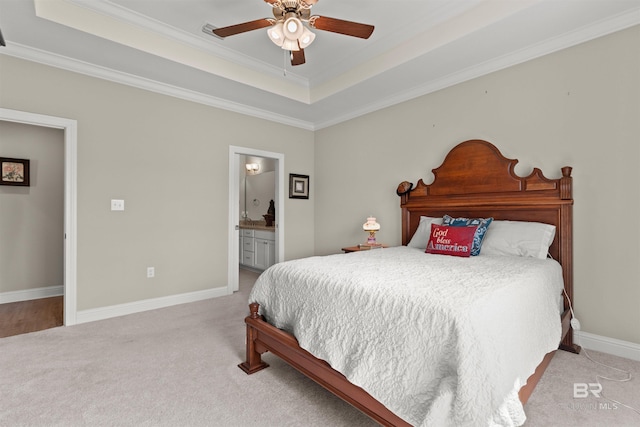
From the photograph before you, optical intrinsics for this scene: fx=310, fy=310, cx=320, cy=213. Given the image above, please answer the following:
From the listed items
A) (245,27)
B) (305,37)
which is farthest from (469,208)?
(245,27)

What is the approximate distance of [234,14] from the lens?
2744 millimetres

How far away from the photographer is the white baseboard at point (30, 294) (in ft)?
12.3

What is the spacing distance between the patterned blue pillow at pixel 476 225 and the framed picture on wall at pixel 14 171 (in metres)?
5.02

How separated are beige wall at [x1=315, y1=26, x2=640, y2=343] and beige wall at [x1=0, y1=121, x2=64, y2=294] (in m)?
4.70

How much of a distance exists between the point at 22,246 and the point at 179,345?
3.00 meters

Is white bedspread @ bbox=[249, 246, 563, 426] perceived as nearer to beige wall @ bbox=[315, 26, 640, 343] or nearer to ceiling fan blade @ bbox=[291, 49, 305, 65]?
beige wall @ bbox=[315, 26, 640, 343]

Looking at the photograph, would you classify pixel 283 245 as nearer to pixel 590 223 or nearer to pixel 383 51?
pixel 383 51

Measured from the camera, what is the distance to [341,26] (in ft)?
7.12

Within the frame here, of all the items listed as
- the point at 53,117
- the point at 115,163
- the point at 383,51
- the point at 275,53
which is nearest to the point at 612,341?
the point at 383,51

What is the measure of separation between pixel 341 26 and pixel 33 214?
443 cm

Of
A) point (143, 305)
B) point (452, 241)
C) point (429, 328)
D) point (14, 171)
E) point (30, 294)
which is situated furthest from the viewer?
point (30, 294)

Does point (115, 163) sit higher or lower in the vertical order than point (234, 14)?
lower

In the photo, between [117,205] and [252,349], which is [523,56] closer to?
[252,349]

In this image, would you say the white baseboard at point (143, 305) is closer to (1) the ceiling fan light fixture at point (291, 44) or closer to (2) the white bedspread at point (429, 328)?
(2) the white bedspread at point (429, 328)
